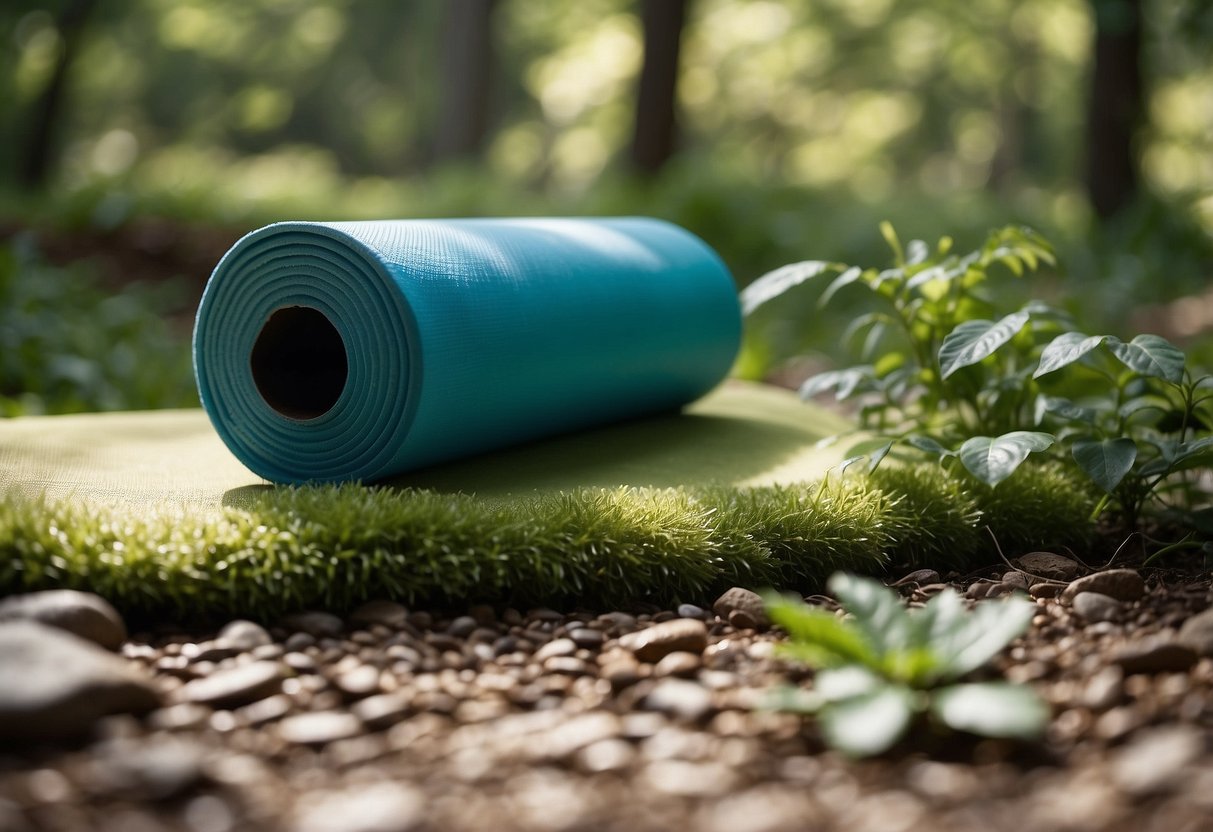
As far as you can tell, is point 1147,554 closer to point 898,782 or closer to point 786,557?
point 786,557

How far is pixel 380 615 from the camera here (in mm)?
2607

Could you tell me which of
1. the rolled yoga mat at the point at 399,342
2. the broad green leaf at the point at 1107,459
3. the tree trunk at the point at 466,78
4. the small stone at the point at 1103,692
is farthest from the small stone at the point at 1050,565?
the tree trunk at the point at 466,78

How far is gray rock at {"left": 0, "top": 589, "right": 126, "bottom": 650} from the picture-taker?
2.28 meters

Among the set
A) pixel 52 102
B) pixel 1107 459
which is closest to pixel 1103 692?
pixel 1107 459

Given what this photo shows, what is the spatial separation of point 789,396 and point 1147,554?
87.7 inches

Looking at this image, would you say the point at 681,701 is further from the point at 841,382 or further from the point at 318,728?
the point at 841,382

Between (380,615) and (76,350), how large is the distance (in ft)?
14.4

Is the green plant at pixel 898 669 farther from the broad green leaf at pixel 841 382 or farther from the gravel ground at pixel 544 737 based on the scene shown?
the broad green leaf at pixel 841 382

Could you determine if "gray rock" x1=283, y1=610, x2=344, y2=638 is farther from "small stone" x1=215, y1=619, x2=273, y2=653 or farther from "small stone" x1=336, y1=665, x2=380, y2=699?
"small stone" x1=336, y1=665, x2=380, y2=699

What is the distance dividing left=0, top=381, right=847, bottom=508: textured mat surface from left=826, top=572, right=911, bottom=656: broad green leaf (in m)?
1.33

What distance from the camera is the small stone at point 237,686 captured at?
7.04ft

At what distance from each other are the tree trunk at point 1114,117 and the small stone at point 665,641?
29.8ft

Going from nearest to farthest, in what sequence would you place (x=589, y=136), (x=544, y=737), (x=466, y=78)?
1. (x=544, y=737)
2. (x=466, y=78)
3. (x=589, y=136)

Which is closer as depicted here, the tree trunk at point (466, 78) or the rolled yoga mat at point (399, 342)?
the rolled yoga mat at point (399, 342)
